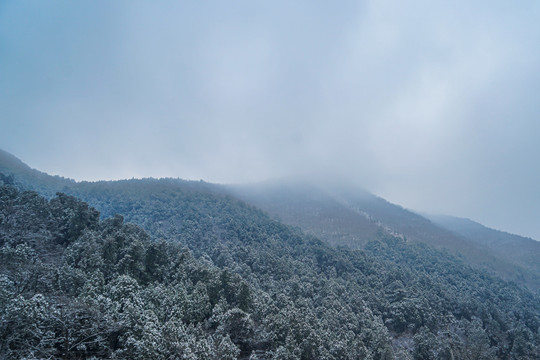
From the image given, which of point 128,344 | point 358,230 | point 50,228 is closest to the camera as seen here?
point 128,344

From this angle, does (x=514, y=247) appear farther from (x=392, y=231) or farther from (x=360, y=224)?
(x=360, y=224)

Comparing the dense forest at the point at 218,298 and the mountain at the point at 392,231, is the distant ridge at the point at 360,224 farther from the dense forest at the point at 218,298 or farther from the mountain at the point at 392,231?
the dense forest at the point at 218,298

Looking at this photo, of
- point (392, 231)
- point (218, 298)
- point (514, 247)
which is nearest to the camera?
point (218, 298)

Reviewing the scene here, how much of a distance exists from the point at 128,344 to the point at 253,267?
45.2 metres

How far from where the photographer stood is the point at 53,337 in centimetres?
1952

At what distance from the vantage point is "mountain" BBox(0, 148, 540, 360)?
21.4 meters

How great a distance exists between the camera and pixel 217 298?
37.9 metres

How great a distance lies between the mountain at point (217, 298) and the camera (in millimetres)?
21438

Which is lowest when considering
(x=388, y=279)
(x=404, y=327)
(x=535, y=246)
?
(x=404, y=327)

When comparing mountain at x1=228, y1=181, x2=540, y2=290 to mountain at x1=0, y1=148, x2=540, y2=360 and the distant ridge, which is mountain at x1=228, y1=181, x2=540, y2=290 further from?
mountain at x1=0, y1=148, x2=540, y2=360

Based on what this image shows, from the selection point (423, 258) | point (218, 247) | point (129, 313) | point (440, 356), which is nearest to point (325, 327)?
point (440, 356)

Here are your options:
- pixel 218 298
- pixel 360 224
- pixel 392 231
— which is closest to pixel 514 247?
pixel 392 231

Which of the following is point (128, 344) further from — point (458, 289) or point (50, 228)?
point (458, 289)

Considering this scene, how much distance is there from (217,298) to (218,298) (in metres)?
0.12
